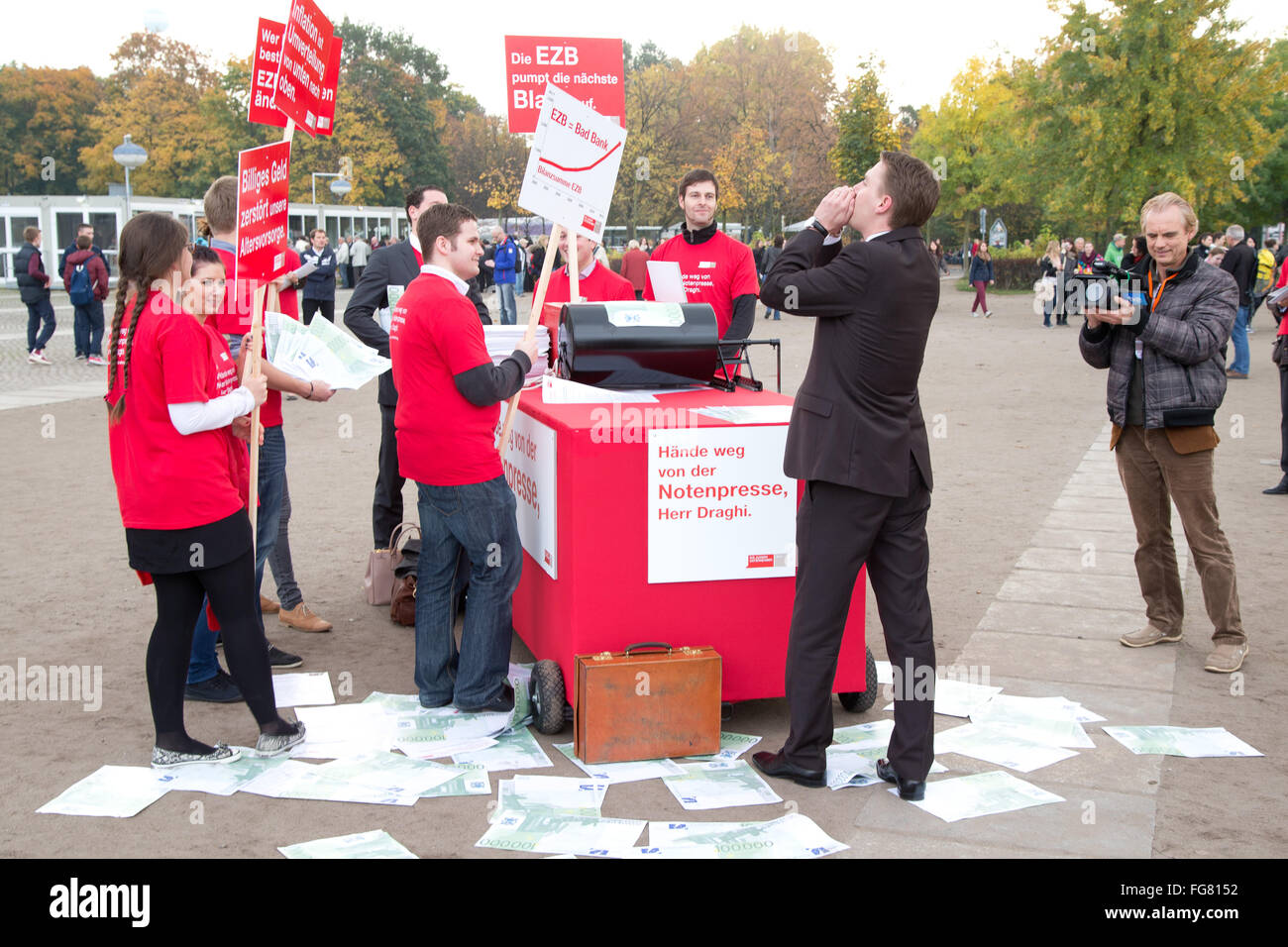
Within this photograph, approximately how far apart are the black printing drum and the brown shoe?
1.95 metres

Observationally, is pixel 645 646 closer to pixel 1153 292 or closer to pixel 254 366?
pixel 254 366

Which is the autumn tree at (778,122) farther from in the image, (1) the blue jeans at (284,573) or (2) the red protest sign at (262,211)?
(2) the red protest sign at (262,211)

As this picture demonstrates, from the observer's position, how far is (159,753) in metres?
4.07

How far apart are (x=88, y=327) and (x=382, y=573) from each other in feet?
44.1

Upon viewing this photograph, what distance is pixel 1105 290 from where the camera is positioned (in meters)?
5.21

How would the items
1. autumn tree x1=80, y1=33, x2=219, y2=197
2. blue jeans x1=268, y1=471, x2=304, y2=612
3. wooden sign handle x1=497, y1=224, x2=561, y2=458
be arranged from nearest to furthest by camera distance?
wooden sign handle x1=497, y1=224, x2=561, y2=458
blue jeans x1=268, y1=471, x2=304, y2=612
autumn tree x1=80, y1=33, x2=219, y2=197

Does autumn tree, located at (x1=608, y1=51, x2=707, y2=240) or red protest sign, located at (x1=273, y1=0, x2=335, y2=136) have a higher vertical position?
autumn tree, located at (x1=608, y1=51, x2=707, y2=240)

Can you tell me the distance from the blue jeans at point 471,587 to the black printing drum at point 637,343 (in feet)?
2.02

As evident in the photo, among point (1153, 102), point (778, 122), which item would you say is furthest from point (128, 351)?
point (778, 122)

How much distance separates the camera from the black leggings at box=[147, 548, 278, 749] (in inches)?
159

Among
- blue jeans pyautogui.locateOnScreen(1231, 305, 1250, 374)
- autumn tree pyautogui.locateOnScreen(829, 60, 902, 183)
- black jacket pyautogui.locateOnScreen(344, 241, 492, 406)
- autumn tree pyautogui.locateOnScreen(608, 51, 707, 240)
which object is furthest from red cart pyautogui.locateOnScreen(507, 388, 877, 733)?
autumn tree pyautogui.locateOnScreen(608, 51, 707, 240)

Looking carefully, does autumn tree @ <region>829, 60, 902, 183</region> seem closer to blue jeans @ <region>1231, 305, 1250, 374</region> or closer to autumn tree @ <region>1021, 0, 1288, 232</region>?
autumn tree @ <region>1021, 0, 1288, 232</region>
